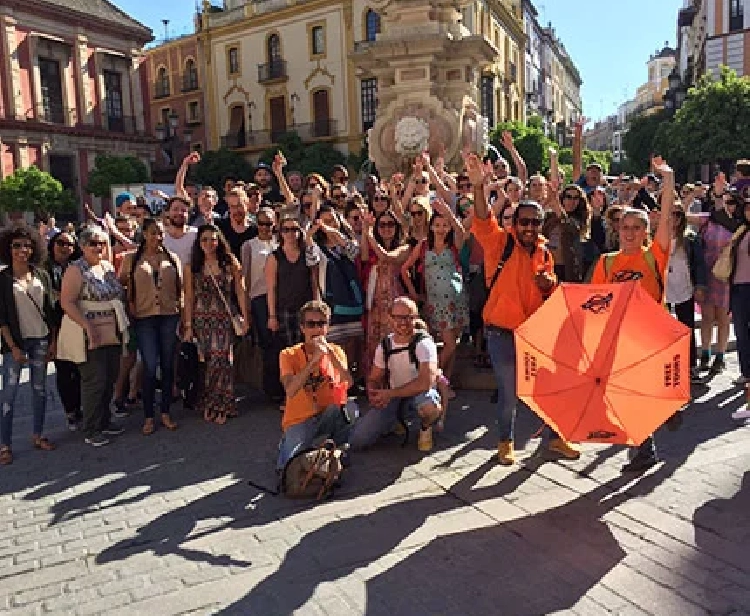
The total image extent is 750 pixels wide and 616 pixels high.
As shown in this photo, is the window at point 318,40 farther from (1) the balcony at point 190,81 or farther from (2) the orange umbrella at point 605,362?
(2) the orange umbrella at point 605,362

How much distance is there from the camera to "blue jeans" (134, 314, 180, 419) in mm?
6336

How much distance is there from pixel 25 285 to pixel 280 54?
139 ft

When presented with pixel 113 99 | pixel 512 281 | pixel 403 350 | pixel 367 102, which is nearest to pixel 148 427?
pixel 403 350

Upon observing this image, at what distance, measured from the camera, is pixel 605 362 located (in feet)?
13.9

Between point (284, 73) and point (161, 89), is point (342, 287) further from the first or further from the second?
point (161, 89)

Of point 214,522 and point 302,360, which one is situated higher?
point 302,360

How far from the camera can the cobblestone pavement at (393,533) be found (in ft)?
11.5

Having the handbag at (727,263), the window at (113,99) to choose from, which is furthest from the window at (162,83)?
the handbag at (727,263)

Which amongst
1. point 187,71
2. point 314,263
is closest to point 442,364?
point 314,263

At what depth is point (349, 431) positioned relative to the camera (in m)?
5.38

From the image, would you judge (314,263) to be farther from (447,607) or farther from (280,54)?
(280,54)

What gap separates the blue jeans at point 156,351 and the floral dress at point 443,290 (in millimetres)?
2227

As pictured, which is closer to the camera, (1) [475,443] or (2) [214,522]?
(2) [214,522]

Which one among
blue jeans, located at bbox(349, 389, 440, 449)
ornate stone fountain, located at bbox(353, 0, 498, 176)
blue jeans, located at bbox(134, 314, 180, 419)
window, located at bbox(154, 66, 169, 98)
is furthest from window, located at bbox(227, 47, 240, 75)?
blue jeans, located at bbox(349, 389, 440, 449)
